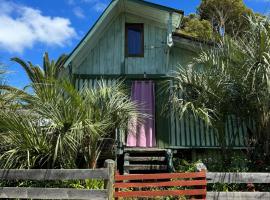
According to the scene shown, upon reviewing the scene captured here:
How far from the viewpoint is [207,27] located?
2728cm

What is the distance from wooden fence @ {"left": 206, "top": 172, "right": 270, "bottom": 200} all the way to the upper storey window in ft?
21.6

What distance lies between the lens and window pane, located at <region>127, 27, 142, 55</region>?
42.8 ft

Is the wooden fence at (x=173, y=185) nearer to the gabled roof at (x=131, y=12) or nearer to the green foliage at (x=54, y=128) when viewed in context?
the green foliage at (x=54, y=128)

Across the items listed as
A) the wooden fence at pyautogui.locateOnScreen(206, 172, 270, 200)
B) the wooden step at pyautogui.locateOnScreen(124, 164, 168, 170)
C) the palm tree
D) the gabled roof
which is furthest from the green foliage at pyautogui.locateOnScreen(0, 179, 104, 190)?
the gabled roof

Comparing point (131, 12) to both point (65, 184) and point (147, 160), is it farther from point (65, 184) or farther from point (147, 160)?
point (65, 184)

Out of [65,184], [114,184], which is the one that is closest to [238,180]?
[114,184]

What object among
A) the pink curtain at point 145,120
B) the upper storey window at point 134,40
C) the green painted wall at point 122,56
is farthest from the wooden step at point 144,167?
the upper storey window at point 134,40

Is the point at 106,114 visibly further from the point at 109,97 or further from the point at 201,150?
the point at 201,150

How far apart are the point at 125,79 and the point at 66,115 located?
4.45m

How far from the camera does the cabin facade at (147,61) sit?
11883mm

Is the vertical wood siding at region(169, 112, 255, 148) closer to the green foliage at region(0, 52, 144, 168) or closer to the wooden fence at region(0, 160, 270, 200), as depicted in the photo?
the green foliage at region(0, 52, 144, 168)

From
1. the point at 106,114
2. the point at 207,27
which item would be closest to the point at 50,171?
the point at 106,114

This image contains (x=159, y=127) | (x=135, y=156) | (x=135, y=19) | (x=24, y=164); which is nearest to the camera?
(x=24, y=164)

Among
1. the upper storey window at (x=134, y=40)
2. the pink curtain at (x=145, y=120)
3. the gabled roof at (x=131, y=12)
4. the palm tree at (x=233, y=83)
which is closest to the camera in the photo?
the palm tree at (x=233, y=83)
